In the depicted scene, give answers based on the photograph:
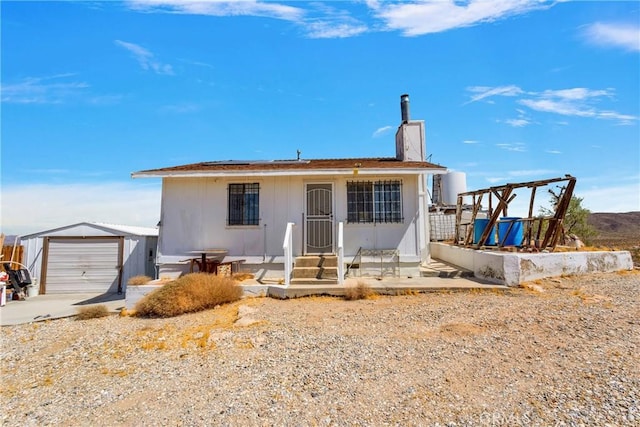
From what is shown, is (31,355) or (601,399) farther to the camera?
(31,355)

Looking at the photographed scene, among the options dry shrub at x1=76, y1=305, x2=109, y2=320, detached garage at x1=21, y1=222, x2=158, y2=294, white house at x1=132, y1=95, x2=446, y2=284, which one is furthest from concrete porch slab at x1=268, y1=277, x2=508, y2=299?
detached garage at x1=21, y1=222, x2=158, y2=294

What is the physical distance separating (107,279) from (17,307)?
8.22 ft

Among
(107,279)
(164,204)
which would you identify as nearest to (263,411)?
(164,204)

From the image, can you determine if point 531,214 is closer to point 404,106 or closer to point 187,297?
point 404,106

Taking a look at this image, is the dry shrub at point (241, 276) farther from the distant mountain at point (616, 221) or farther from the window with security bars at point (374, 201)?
the distant mountain at point (616, 221)

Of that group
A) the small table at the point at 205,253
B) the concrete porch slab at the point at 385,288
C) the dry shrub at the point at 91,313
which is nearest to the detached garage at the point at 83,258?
the dry shrub at the point at 91,313

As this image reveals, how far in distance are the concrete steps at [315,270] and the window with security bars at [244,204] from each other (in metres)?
1.91

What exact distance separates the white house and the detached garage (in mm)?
3225

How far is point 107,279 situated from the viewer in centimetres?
1147

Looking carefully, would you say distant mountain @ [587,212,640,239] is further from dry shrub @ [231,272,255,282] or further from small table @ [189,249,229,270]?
small table @ [189,249,229,270]

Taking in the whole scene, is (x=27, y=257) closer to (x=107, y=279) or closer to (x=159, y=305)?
(x=107, y=279)

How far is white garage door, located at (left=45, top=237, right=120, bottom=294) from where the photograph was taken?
37.5 ft

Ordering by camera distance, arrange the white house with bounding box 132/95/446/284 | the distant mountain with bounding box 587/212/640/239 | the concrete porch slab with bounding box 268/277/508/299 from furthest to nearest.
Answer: the distant mountain with bounding box 587/212/640/239 → the white house with bounding box 132/95/446/284 → the concrete porch slab with bounding box 268/277/508/299

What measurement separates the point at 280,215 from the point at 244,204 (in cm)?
111
